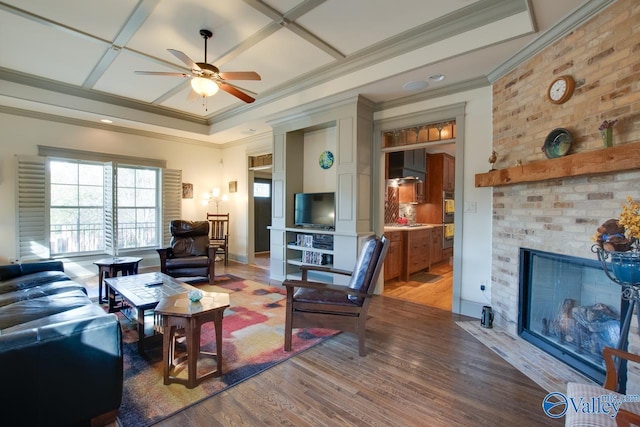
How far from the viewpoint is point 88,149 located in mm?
5367

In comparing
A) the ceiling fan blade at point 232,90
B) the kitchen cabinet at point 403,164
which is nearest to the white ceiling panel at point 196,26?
the ceiling fan blade at point 232,90

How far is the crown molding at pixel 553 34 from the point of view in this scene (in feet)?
7.12

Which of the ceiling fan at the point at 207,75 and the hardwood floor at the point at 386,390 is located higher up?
the ceiling fan at the point at 207,75

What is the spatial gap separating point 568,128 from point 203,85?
133 inches

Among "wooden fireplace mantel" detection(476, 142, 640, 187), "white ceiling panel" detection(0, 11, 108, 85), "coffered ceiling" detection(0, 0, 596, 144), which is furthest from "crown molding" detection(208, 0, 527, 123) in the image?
"white ceiling panel" detection(0, 11, 108, 85)

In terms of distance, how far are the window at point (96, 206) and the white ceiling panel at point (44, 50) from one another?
1665 mm

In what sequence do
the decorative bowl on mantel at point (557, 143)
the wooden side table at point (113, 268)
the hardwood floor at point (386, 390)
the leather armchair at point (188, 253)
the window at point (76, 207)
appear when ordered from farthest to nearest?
the window at point (76, 207), the leather armchair at point (188, 253), the wooden side table at point (113, 268), the decorative bowl on mantel at point (557, 143), the hardwood floor at point (386, 390)

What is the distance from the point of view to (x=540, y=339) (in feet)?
8.83

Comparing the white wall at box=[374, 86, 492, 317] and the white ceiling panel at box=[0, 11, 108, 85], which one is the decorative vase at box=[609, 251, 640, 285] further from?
the white ceiling panel at box=[0, 11, 108, 85]

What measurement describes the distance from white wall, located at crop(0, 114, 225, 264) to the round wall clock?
248 inches

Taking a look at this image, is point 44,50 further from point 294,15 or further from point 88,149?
point 294,15

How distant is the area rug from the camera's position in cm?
190

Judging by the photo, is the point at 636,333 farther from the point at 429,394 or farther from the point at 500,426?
the point at 429,394

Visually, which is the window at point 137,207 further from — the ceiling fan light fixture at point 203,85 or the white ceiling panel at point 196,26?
the ceiling fan light fixture at point 203,85
